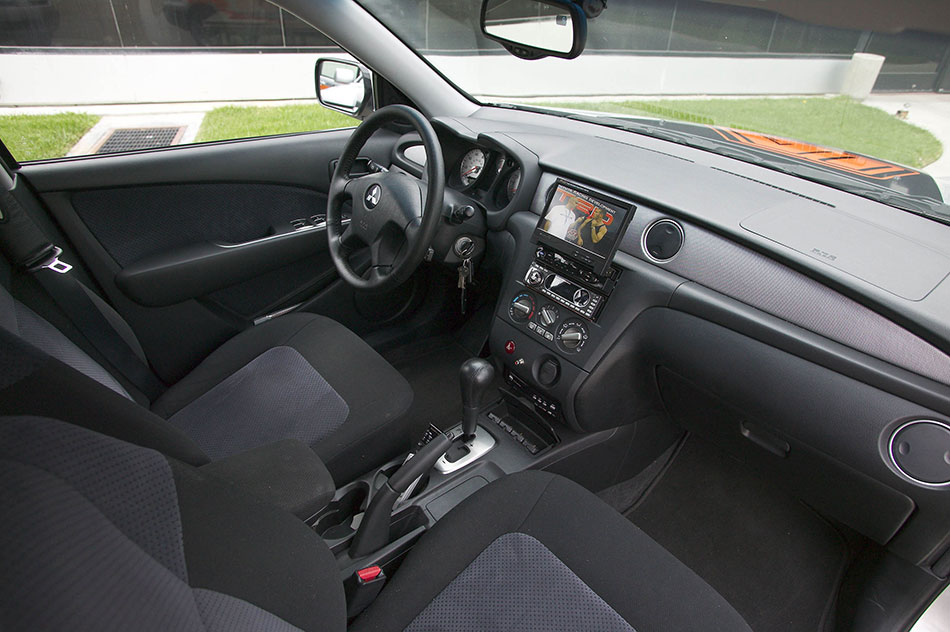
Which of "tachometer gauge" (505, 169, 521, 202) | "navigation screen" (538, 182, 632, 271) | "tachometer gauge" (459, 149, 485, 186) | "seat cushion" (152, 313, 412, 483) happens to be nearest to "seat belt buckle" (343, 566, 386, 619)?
"seat cushion" (152, 313, 412, 483)

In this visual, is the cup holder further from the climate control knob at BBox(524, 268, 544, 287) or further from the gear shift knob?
the climate control knob at BBox(524, 268, 544, 287)

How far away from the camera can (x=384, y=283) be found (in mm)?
1643

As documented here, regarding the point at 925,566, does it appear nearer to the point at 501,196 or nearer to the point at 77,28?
the point at 501,196

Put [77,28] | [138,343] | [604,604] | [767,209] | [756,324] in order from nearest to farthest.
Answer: [604,604] < [756,324] < [767,209] < [138,343] < [77,28]

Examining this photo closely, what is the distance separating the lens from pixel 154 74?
2.80m

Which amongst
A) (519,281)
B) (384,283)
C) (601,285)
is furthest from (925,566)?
(384,283)

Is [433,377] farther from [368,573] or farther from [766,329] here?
[766,329]

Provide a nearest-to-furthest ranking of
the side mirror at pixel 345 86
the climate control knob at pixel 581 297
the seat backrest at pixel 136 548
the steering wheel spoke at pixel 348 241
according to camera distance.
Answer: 1. the seat backrest at pixel 136 548
2. the climate control knob at pixel 581 297
3. the steering wheel spoke at pixel 348 241
4. the side mirror at pixel 345 86

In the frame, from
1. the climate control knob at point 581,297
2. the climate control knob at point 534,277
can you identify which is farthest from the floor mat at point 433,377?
the climate control knob at point 581,297

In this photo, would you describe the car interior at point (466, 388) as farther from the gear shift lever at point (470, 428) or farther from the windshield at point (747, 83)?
the windshield at point (747, 83)

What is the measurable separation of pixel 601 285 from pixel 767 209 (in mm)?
427

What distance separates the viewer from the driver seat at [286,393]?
1465mm

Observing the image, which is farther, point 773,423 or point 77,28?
point 77,28

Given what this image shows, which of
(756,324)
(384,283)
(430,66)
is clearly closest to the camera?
(756,324)
